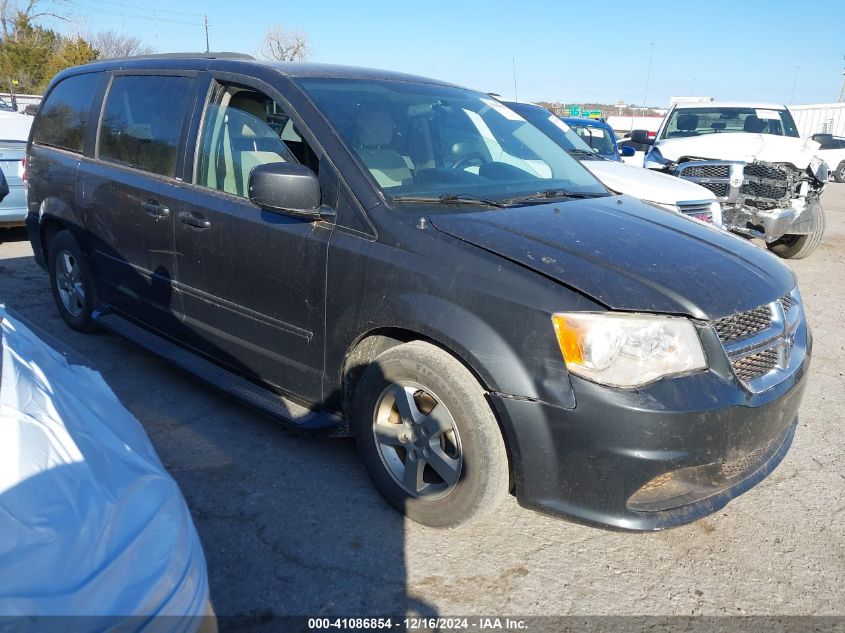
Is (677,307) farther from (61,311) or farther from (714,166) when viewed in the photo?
(714,166)

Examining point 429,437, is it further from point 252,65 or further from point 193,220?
point 252,65

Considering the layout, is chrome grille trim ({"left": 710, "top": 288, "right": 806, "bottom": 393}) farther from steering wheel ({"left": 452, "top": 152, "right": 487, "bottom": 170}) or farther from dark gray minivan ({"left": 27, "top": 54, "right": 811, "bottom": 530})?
steering wheel ({"left": 452, "top": 152, "right": 487, "bottom": 170})

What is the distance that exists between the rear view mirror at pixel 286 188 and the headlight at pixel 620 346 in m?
1.17

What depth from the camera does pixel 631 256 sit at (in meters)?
2.58

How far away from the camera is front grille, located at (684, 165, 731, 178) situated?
8.08m

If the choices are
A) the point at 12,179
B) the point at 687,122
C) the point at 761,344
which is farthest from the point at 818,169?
the point at 12,179

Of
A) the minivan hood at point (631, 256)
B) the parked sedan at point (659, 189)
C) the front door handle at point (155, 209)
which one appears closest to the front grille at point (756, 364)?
the minivan hood at point (631, 256)

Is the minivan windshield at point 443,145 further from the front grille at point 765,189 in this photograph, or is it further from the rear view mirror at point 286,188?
the front grille at point 765,189

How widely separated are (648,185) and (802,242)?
11.0 ft

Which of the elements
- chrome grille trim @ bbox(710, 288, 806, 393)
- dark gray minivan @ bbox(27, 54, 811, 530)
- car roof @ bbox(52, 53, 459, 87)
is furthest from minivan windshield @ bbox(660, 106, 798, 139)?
chrome grille trim @ bbox(710, 288, 806, 393)

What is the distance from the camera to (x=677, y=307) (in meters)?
2.32

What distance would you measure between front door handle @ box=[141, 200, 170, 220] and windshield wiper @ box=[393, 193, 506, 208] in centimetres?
144

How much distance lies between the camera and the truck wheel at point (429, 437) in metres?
2.47

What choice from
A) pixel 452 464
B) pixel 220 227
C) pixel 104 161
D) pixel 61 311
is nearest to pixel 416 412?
pixel 452 464
